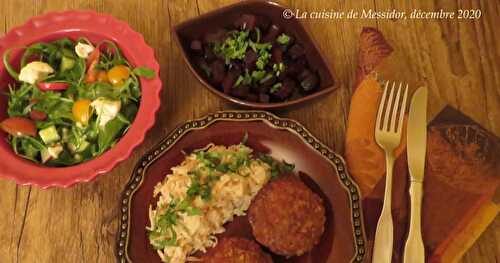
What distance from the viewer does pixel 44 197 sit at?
1.63 metres

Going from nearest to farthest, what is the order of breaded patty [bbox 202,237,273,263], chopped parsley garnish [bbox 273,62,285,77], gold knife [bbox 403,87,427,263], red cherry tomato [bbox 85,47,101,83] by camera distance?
breaded patty [bbox 202,237,273,263] → gold knife [bbox 403,87,427,263] → red cherry tomato [bbox 85,47,101,83] → chopped parsley garnish [bbox 273,62,285,77]

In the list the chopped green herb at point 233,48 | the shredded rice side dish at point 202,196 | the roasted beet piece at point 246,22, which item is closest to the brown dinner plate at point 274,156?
the shredded rice side dish at point 202,196

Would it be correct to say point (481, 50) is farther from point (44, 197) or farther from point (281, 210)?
point (44, 197)

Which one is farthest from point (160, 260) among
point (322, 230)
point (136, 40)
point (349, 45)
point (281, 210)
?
point (349, 45)

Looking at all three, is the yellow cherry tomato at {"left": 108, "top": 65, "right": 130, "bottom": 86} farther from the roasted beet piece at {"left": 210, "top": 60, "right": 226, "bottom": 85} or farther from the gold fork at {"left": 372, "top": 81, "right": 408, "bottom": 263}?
the gold fork at {"left": 372, "top": 81, "right": 408, "bottom": 263}

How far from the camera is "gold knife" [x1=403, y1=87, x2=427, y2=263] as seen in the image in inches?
57.2

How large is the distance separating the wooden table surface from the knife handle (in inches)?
8.6

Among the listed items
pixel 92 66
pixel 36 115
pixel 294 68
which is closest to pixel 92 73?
pixel 92 66

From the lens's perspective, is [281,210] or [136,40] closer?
[281,210]

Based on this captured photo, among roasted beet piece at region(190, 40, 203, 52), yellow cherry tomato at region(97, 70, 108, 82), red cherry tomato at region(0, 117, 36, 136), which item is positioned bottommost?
red cherry tomato at region(0, 117, 36, 136)

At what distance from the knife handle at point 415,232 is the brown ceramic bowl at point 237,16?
472 millimetres

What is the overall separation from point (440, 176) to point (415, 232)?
270mm

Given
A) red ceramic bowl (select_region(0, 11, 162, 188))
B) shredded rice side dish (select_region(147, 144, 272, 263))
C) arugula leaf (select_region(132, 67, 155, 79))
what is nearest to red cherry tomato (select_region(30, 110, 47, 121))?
red ceramic bowl (select_region(0, 11, 162, 188))

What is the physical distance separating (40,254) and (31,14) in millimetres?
1045
